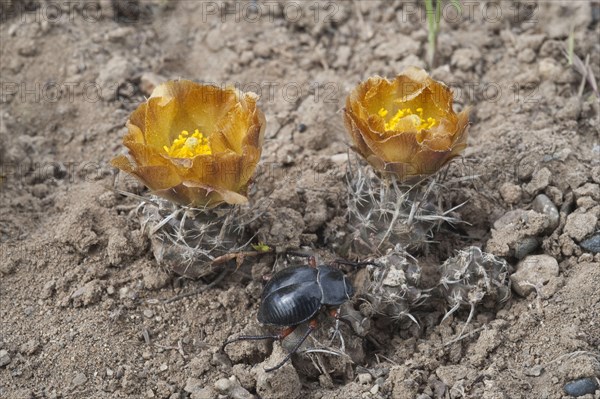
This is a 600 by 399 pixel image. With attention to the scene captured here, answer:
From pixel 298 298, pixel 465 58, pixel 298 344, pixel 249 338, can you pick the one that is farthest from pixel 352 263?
pixel 465 58

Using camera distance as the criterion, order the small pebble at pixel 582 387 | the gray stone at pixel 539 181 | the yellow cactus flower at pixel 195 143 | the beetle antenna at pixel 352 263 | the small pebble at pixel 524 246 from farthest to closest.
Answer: the gray stone at pixel 539 181 < the small pebble at pixel 524 246 < the beetle antenna at pixel 352 263 < the yellow cactus flower at pixel 195 143 < the small pebble at pixel 582 387

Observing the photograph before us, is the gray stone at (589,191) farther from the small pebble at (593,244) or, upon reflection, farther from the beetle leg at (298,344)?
the beetle leg at (298,344)

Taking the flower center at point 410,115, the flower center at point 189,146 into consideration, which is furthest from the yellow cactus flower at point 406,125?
the flower center at point 189,146

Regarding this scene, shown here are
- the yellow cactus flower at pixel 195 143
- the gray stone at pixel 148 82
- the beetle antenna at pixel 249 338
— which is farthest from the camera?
the gray stone at pixel 148 82

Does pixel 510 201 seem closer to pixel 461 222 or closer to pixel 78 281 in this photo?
pixel 461 222

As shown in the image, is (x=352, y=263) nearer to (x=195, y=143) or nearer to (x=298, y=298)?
(x=298, y=298)

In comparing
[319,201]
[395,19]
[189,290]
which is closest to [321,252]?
[319,201]
